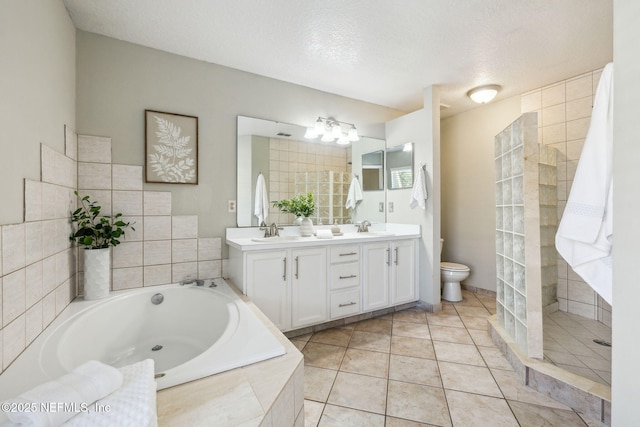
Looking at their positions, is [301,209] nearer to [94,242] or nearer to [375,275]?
[375,275]

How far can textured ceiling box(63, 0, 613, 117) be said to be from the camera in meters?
1.76

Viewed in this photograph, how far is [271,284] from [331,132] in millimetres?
1710

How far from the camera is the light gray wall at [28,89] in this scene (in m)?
1.11

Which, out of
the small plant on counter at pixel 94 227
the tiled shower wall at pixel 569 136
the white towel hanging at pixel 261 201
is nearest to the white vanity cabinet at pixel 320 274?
the white towel hanging at pixel 261 201

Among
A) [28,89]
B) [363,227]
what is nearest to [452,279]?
[363,227]

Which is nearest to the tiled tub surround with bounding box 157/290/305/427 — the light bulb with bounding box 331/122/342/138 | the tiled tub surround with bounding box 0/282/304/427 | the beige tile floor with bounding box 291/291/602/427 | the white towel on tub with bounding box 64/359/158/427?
the tiled tub surround with bounding box 0/282/304/427

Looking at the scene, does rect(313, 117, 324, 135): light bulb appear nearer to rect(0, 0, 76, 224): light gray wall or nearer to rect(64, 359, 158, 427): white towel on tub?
rect(0, 0, 76, 224): light gray wall

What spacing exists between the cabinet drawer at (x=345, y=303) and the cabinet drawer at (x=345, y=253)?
30 cm

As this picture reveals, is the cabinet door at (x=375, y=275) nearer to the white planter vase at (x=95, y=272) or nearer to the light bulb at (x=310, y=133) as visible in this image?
the light bulb at (x=310, y=133)

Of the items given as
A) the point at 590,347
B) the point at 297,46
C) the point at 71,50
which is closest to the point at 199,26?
the point at 297,46

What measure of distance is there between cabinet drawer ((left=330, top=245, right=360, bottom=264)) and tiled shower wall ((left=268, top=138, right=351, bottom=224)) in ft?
1.95

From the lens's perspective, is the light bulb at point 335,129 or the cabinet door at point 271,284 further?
the light bulb at point 335,129

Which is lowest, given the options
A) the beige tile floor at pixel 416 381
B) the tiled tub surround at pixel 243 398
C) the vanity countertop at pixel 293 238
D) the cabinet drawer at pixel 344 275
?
the beige tile floor at pixel 416 381

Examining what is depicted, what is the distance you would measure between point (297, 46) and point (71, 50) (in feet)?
5.05
